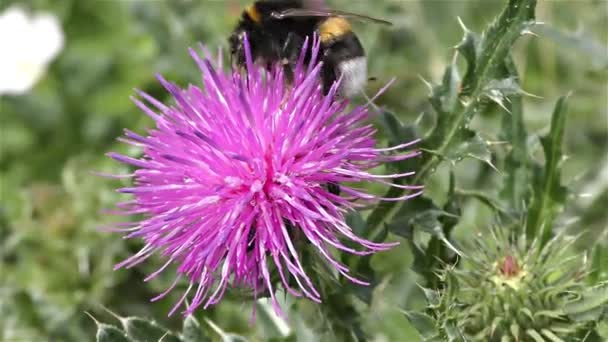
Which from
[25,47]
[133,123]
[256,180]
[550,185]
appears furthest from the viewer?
[25,47]

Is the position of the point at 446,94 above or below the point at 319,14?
below

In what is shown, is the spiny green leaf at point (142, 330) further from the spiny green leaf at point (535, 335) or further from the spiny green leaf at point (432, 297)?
the spiny green leaf at point (535, 335)

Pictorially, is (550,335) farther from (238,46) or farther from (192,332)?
(238,46)

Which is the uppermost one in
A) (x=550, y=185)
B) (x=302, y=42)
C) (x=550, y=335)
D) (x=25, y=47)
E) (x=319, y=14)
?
(x=25, y=47)

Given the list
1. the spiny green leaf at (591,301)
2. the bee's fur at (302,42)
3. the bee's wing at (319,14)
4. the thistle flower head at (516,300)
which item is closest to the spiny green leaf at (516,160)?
the thistle flower head at (516,300)

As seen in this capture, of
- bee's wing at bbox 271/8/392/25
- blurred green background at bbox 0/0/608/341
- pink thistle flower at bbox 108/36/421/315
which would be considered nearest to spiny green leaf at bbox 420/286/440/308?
pink thistle flower at bbox 108/36/421/315

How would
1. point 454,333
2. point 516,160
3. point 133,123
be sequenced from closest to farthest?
point 454,333 → point 516,160 → point 133,123

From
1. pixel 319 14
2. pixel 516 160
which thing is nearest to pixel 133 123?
pixel 516 160
